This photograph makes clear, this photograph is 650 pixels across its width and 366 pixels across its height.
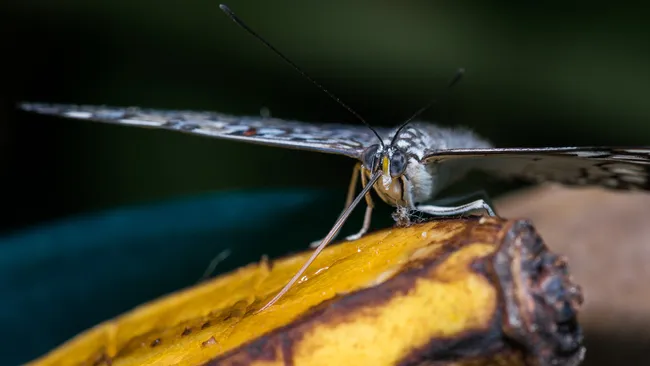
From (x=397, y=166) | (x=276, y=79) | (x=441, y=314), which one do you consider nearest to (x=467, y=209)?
(x=397, y=166)

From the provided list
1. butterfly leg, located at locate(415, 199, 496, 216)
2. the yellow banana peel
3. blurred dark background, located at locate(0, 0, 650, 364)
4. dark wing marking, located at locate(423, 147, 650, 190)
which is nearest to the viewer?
the yellow banana peel

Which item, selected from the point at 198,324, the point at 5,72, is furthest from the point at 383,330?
the point at 5,72

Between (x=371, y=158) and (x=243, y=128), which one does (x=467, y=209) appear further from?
(x=243, y=128)

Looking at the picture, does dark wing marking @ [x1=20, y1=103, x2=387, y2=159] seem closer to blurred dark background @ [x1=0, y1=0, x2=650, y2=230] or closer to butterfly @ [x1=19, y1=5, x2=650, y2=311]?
butterfly @ [x1=19, y1=5, x2=650, y2=311]

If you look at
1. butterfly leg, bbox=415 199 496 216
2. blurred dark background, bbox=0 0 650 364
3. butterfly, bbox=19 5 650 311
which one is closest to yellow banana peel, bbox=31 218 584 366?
butterfly, bbox=19 5 650 311

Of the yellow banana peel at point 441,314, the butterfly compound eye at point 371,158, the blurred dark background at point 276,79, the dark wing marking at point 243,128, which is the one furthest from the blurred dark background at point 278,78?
the yellow banana peel at point 441,314

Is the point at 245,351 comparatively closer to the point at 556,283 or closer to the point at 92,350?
the point at 556,283

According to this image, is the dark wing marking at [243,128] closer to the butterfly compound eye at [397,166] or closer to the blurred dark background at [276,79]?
the butterfly compound eye at [397,166]
